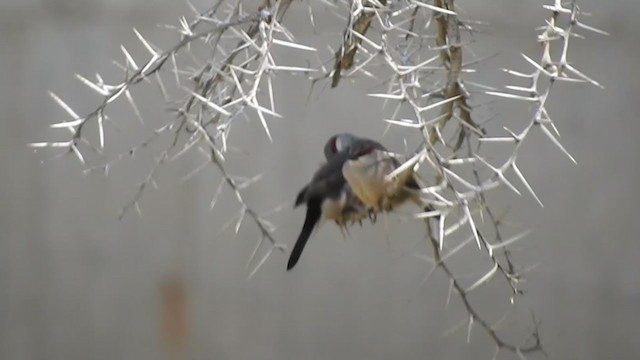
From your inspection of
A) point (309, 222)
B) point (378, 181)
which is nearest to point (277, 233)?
point (309, 222)

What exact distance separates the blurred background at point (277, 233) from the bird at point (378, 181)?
3.01 feet

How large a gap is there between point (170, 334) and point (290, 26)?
2.29 ft

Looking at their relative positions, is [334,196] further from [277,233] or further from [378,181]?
[277,233]

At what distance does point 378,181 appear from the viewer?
730 mm

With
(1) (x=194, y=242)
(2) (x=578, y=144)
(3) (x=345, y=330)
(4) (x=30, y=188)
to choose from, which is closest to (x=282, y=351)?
(3) (x=345, y=330)

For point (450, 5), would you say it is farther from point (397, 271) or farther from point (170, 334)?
point (170, 334)

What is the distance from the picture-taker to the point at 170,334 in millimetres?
1825

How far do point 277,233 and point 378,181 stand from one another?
1.04 metres

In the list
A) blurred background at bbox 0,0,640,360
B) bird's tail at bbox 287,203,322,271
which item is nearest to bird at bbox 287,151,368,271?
bird's tail at bbox 287,203,322,271

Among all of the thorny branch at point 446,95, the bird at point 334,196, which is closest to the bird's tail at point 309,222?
the bird at point 334,196

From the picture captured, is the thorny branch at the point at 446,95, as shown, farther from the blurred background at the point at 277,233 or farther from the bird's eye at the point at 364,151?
the blurred background at the point at 277,233

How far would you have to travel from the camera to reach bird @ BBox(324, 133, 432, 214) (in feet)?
2.39

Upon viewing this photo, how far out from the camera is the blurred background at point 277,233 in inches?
67.5

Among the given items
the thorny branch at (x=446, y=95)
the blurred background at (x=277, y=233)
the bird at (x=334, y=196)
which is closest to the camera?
the thorny branch at (x=446, y=95)
